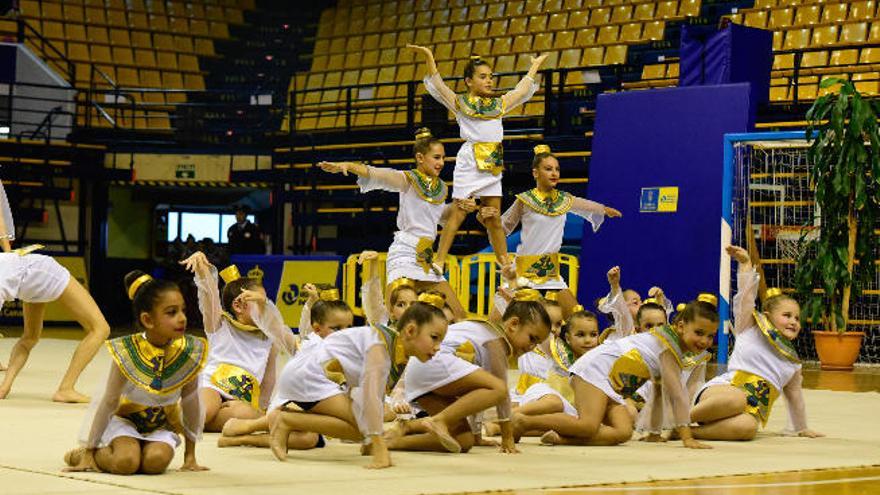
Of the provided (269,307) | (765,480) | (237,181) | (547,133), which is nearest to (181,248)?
(237,181)

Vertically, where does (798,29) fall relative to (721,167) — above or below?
above

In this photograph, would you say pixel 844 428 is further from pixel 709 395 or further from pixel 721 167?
pixel 721 167

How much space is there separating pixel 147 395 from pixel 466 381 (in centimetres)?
149

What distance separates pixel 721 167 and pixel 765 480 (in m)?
7.61

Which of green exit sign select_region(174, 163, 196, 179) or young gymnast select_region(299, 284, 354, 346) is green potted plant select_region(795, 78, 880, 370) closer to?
young gymnast select_region(299, 284, 354, 346)

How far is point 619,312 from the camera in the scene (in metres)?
8.12

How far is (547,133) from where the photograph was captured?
51.6 feet

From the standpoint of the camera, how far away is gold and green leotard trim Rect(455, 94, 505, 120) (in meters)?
9.72

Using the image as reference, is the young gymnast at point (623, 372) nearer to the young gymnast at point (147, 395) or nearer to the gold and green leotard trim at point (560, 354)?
the gold and green leotard trim at point (560, 354)

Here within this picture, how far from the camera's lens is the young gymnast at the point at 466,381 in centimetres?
608

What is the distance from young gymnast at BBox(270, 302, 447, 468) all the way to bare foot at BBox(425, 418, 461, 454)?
0.24 m

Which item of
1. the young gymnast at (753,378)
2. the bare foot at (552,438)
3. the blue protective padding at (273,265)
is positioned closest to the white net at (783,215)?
the blue protective padding at (273,265)

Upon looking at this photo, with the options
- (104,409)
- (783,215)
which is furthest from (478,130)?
(104,409)

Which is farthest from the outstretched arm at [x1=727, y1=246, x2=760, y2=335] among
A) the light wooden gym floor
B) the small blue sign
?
the small blue sign
